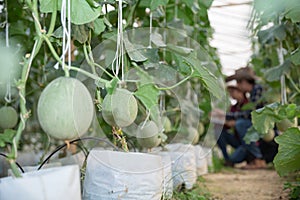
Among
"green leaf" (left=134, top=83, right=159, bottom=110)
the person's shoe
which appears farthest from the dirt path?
"green leaf" (left=134, top=83, right=159, bottom=110)

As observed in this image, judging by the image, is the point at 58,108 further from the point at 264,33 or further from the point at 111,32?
the point at 264,33

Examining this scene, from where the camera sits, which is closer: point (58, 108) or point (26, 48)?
point (58, 108)

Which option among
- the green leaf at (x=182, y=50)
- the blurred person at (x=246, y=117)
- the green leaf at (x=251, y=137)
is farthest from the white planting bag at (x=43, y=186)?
the blurred person at (x=246, y=117)

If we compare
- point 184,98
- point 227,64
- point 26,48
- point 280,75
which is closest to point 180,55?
point 280,75

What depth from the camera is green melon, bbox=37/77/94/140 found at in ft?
3.11

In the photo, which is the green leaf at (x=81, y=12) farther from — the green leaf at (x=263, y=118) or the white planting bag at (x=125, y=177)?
the green leaf at (x=263, y=118)

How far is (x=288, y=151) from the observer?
5.20 ft

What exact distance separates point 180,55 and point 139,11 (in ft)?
2.05

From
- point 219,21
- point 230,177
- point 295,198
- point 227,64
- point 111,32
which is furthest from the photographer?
point 227,64

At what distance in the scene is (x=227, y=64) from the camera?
385 inches

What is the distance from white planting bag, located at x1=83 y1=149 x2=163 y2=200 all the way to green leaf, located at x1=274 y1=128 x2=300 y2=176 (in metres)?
0.49

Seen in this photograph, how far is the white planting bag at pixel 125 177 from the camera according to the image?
50.8 inches

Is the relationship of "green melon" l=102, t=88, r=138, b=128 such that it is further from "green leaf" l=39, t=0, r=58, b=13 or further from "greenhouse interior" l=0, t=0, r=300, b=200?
"green leaf" l=39, t=0, r=58, b=13

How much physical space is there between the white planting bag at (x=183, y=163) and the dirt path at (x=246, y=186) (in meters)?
0.14
